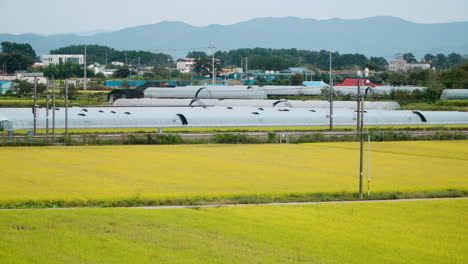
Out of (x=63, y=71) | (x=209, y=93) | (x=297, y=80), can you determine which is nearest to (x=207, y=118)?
(x=209, y=93)

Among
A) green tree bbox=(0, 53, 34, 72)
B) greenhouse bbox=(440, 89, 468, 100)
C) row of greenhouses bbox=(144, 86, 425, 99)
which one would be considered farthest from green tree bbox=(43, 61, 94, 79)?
greenhouse bbox=(440, 89, 468, 100)

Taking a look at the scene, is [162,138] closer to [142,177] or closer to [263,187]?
[142,177]

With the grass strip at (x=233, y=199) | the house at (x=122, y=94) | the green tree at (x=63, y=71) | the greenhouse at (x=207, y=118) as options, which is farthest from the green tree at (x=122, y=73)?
the grass strip at (x=233, y=199)

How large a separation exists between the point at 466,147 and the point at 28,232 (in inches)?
1424

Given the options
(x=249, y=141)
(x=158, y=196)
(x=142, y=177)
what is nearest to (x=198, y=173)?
(x=142, y=177)

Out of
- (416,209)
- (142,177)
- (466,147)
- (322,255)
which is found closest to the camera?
(322,255)

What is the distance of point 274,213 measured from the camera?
20.5 meters

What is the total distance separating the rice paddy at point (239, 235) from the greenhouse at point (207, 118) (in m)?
35.9

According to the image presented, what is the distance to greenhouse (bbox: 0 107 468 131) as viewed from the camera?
56094 mm

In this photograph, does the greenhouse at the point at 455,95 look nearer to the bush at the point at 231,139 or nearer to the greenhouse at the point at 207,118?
the greenhouse at the point at 207,118

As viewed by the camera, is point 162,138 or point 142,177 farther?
point 162,138

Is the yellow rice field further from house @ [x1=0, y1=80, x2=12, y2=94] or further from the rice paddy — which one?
house @ [x1=0, y1=80, x2=12, y2=94]

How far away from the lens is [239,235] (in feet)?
56.0

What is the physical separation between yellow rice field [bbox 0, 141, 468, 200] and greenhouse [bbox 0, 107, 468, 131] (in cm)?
1410
